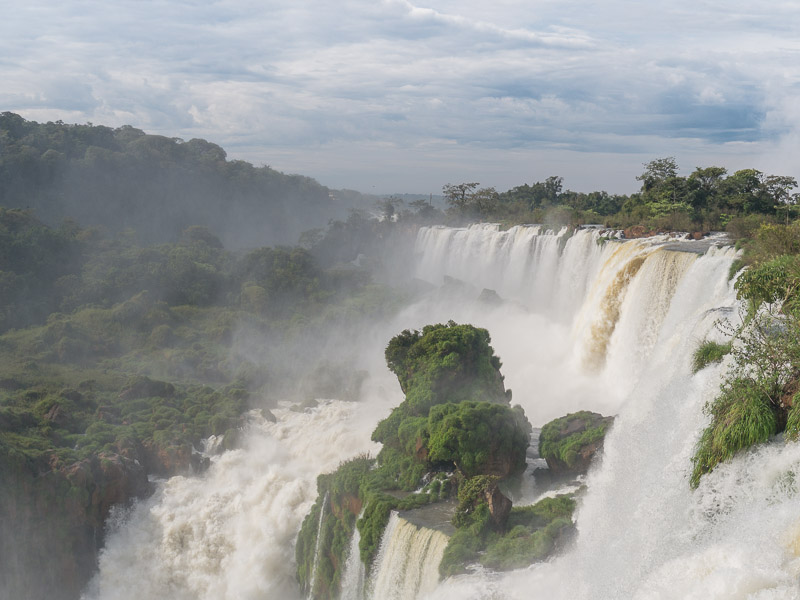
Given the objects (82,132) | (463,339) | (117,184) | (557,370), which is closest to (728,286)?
(463,339)

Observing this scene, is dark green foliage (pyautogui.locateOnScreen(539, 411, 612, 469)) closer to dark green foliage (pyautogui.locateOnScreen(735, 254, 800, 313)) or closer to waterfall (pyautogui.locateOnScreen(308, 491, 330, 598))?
dark green foliage (pyautogui.locateOnScreen(735, 254, 800, 313))

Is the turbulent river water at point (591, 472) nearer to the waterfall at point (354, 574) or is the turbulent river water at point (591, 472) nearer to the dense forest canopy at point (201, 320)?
the waterfall at point (354, 574)

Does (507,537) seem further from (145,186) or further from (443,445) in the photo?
(145,186)

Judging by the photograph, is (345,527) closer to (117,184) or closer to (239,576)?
(239,576)

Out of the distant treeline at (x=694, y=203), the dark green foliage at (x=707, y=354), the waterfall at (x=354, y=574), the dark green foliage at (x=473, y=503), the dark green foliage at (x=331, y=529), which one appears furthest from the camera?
the distant treeline at (x=694, y=203)

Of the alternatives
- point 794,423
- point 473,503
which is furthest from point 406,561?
point 794,423

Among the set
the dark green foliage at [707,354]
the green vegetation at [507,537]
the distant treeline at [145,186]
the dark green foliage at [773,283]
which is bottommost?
the green vegetation at [507,537]

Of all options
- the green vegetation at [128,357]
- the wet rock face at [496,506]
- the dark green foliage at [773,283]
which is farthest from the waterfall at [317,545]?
the dark green foliage at [773,283]
